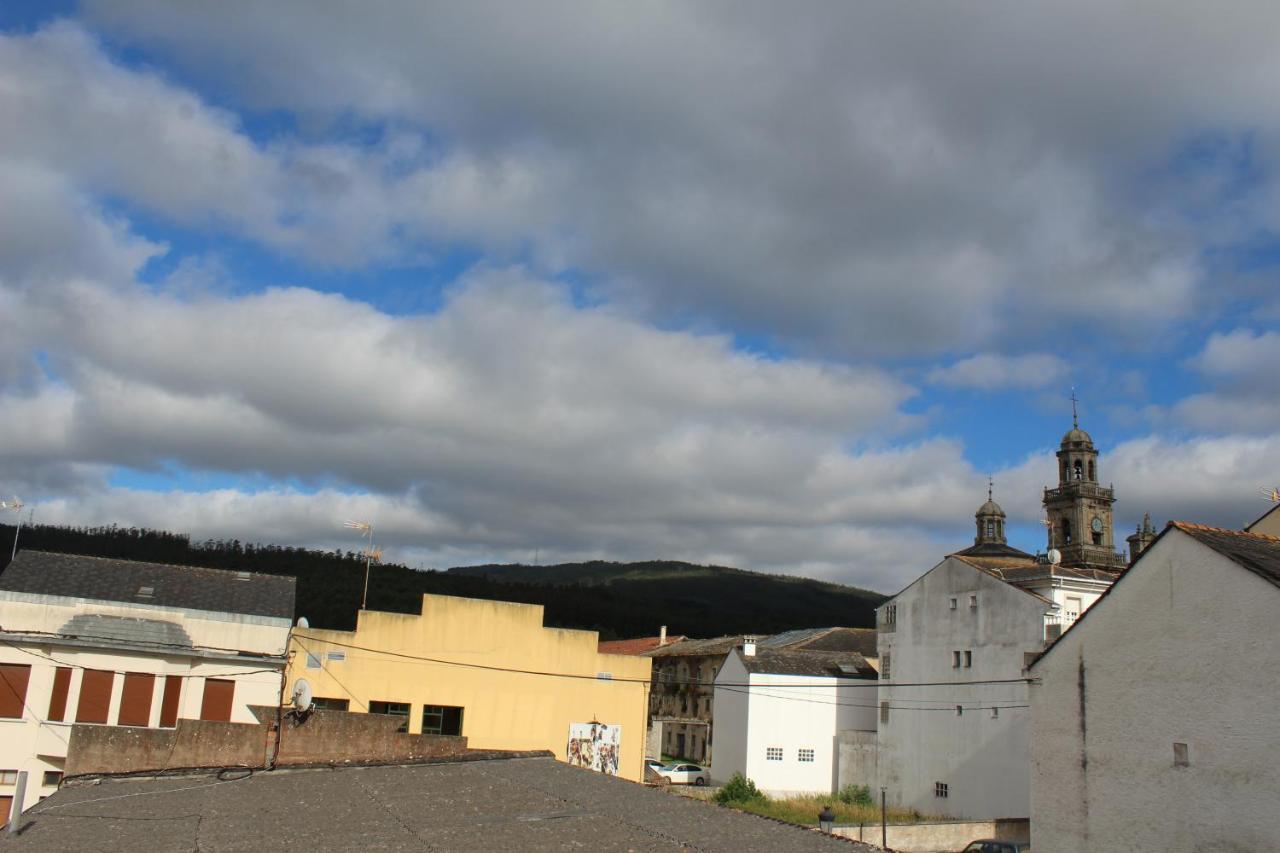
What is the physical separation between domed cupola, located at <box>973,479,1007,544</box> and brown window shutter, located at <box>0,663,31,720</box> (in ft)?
292

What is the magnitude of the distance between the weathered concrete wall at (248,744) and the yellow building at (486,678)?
16.6 meters

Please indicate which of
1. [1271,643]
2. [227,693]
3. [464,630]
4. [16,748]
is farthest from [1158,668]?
[16,748]

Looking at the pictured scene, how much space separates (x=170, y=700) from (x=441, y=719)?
963cm

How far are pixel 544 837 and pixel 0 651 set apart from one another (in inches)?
1096

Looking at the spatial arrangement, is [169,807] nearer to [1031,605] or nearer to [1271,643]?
[1271,643]

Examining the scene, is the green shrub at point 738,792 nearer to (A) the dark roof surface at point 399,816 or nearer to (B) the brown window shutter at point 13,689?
(B) the brown window shutter at point 13,689

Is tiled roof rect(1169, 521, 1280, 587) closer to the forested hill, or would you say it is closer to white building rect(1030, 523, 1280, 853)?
white building rect(1030, 523, 1280, 853)

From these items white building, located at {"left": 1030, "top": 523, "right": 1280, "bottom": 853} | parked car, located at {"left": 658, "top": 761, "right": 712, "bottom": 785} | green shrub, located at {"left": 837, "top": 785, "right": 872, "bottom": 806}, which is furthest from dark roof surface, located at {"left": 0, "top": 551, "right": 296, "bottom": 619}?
green shrub, located at {"left": 837, "top": 785, "right": 872, "bottom": 806}

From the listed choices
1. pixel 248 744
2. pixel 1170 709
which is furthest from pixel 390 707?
pixel 1170 709

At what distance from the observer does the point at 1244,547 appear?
23.9 metres

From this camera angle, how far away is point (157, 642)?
108ft

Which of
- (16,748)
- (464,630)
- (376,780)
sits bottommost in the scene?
(16,748)

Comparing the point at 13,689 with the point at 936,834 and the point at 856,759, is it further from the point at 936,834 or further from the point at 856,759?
the point at 856,759

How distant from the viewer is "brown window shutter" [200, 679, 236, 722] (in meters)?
33.1
